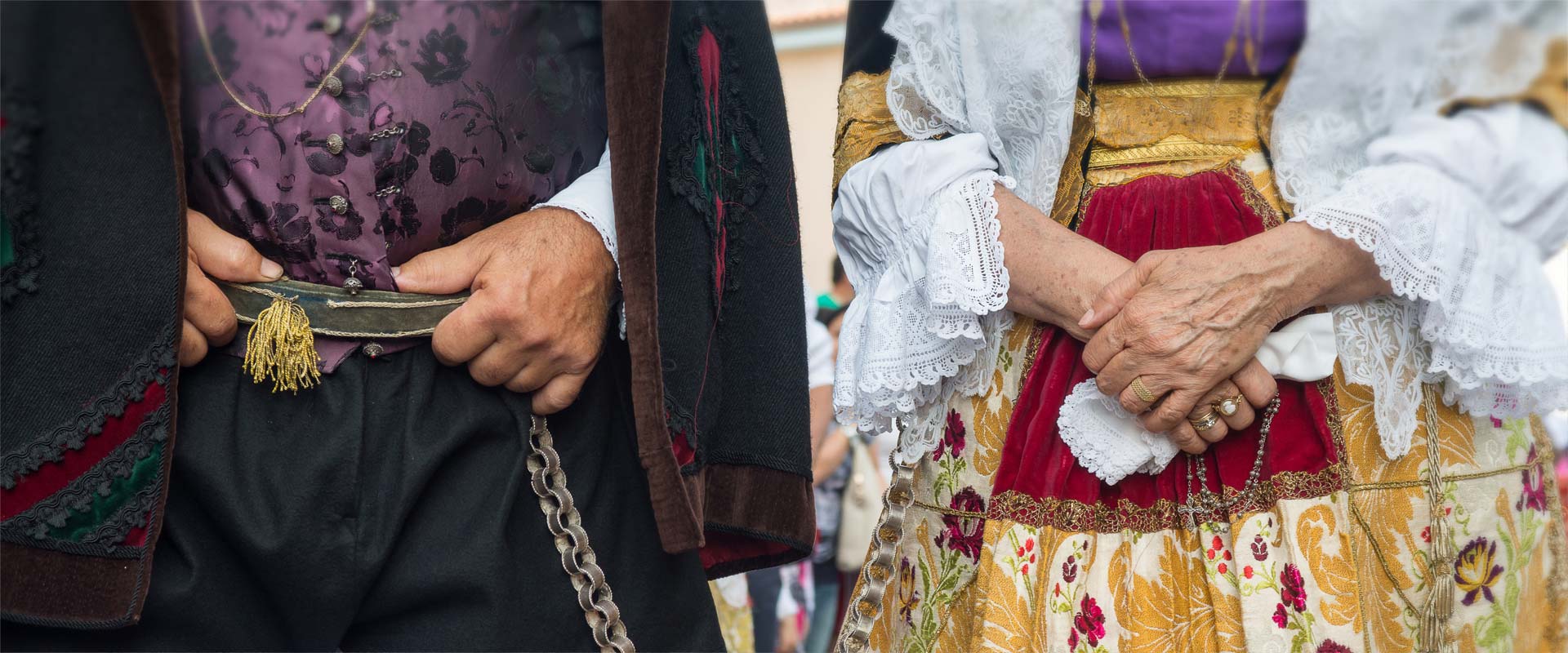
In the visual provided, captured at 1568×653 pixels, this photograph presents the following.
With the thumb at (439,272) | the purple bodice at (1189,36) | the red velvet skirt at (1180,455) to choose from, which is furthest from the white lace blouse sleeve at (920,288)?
the thumb at (439,272)

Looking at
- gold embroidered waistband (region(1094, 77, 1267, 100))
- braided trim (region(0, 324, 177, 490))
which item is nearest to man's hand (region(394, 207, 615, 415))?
braided trim (region(0, 324, 177, 490))

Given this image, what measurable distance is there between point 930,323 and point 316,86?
2.71 feet

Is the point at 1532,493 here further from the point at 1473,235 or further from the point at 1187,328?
the point at 1187,328

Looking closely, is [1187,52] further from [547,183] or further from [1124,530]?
[547,183]

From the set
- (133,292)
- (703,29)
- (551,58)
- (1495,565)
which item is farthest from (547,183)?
(1495,565)

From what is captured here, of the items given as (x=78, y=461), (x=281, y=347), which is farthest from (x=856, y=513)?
(x=78, y=461)

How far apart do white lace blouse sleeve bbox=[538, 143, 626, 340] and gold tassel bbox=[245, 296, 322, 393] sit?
336mm

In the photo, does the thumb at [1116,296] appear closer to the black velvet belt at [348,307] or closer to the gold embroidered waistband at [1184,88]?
the gold embroidered waistband at [1184,88]

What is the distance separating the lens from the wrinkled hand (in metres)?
1.56

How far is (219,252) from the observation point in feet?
4.85

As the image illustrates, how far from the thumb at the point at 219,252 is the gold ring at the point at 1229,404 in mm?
1168

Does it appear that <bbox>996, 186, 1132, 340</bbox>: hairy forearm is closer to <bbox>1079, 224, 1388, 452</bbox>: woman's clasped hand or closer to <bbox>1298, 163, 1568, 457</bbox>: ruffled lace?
<bbox>1079, 224, 1388, 452</bbox>: woman's clasped hand

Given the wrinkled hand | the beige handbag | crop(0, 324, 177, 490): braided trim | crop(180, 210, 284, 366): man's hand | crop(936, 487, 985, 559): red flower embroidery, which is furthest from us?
the beige handbag

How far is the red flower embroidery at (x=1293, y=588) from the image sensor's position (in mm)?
1535
